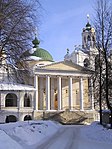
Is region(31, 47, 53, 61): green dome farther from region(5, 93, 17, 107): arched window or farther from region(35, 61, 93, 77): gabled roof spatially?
region(5, 93, 17, 107): arched window

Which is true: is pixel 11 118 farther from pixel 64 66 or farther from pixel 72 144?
pixel 72 144

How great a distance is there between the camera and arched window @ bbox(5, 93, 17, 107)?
6300cm

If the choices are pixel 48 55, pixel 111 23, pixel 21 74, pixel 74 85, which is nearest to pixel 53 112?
pixel 74 85

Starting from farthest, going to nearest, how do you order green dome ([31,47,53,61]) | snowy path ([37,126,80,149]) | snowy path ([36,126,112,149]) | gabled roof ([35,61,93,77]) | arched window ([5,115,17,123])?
green dome ([31,47,53,61]) < gabled roof ([35,61,93,77]) < arched window ([5,115,17,123]) < snowy path ([37,126,80,149]) < snowy path ([36,126,112,149])

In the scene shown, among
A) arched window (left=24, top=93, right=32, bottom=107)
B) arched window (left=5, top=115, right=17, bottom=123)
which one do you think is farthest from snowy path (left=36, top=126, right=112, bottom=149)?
arched window (left=24, top=93, right=32, bottom=107)

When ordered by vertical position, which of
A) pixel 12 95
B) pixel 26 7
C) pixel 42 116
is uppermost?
pixel 26 7

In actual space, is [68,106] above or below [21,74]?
below

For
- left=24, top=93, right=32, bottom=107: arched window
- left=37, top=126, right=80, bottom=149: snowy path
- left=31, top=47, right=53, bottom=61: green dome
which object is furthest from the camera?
left=31, top=47, right=53, bottom=61: green dome

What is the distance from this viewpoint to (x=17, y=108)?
203 feet

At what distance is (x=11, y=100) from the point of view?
63281 millimetres

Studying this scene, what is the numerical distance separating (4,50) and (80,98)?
53997 mm

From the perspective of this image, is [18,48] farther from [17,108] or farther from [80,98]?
[80,98]

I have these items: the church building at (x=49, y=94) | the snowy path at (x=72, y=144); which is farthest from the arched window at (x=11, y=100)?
the snowy path at (x=72, y=144)

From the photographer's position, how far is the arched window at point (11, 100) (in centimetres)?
6300
